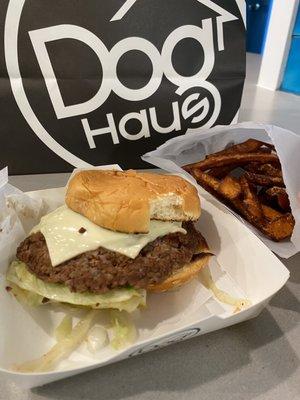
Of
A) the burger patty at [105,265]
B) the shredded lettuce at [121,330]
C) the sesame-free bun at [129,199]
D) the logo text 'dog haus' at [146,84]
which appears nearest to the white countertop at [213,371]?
the shredded lettuce at [121,330]

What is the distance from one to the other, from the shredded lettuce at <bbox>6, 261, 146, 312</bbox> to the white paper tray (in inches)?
2.3

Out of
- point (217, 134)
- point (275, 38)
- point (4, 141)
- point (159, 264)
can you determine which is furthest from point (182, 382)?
point (275, 38)

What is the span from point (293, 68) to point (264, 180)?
183 cm

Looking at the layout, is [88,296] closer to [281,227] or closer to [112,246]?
[112,246]

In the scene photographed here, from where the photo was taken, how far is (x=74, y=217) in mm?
847

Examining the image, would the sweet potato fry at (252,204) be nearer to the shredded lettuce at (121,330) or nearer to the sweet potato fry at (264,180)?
the sweet potato fry at (264,180)

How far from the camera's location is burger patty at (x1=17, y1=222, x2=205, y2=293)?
75 cm

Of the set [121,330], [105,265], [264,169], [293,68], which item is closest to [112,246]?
[105,265]

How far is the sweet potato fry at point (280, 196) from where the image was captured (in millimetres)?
1040

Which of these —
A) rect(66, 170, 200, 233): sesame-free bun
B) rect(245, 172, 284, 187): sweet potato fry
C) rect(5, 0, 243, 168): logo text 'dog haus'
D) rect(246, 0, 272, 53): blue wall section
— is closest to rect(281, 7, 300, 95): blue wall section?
rect(246, 0, 272, 53): blue wall section

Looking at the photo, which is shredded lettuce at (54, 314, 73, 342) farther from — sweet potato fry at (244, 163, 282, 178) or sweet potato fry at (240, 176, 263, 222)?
sweet potato fry at (244, 163, 282, 178)

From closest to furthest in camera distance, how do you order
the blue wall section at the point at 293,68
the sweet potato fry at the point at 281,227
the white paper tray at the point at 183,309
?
the white paper tray at the point at 183,309
the sweet potato fry at the point at 281,227
the blue wall section at the point at 293,68

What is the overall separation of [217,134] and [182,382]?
2.61 ft

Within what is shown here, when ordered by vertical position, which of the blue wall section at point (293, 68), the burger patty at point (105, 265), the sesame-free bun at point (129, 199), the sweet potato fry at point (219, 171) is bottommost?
the blue wall section at point (293, 68)
